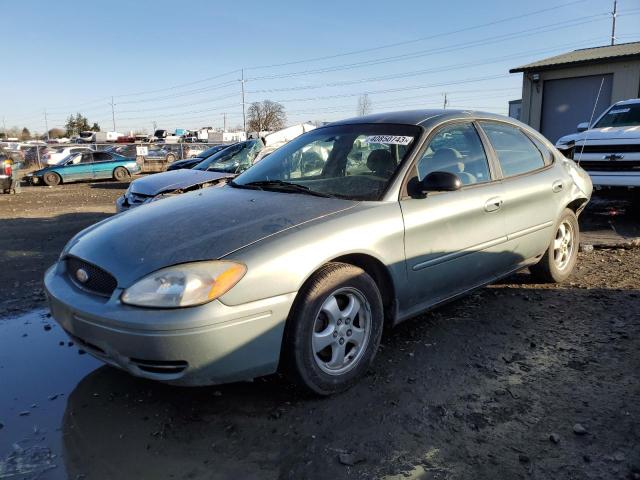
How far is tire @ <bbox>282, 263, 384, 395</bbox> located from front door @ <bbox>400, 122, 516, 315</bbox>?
348 millimetres

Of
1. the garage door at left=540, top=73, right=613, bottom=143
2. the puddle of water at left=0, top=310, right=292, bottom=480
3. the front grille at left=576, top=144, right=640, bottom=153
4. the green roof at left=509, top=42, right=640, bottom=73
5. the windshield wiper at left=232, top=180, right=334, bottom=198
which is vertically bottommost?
the puddle of water at left=0, top=310, right=292, bottom=480

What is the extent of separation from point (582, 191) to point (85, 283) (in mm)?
4429

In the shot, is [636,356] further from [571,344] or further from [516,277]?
[516,277]

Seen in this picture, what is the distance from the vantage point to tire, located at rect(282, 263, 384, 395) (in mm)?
2768

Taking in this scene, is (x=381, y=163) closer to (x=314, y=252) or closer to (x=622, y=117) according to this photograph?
(x=314, y=252)

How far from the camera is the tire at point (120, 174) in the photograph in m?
21.6

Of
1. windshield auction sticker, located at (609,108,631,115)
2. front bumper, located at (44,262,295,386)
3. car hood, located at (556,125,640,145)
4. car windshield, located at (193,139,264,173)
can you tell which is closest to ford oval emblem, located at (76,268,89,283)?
front bumper, located at (44,262,295,386)

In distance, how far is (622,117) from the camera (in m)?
8.98

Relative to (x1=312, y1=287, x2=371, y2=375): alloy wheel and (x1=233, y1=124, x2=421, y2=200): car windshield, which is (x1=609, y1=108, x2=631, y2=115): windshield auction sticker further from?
(x1=312, y1=287, x2=371, y2=375): alloy wheel

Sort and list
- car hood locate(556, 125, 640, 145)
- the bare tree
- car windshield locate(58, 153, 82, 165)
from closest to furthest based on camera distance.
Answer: car hood locate(556, 125, 640, 145)
car windshield locate(58, 153, 82, 165)
the bare tree

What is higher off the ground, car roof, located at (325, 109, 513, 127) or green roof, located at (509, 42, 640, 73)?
green roof, located at (509, 42, 640, 73)

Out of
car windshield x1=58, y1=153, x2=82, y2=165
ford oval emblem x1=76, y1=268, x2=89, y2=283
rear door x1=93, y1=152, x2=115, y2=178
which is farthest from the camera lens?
rear door x1=93, y1=152, x2=115, y2=178

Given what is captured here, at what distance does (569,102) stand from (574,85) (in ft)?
1.93

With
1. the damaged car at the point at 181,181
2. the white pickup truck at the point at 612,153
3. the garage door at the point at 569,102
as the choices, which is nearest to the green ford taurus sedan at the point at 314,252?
the damaged car at the point at 181,181
